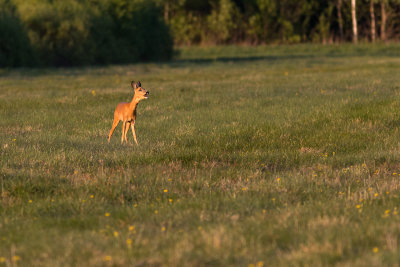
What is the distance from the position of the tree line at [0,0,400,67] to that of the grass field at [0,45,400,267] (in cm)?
2445

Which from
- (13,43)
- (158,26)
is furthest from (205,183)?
(158,26)

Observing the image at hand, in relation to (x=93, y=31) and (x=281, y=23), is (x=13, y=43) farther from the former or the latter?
(x=281, y=23)

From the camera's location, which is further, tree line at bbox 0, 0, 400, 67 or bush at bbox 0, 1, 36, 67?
tree line at bbox 0, 0, 400, 67

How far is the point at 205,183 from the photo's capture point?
9.30 meters

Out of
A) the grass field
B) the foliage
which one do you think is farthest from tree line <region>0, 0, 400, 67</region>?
the grass field

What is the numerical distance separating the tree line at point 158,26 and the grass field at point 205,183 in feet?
80.2

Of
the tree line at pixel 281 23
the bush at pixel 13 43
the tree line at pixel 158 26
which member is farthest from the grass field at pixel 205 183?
the tree line at pixel 281 23

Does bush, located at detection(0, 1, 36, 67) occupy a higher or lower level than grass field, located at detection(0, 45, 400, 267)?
higher

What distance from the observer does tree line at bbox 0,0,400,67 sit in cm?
4420

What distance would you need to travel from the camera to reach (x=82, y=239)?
6.54 metres

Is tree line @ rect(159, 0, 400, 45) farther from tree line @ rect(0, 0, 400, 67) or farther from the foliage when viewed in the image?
the foliage

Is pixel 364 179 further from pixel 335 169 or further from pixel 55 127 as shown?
pixel 55 127

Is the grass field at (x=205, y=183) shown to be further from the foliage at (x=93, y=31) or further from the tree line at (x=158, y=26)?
the foliage at (x=93, y=31)

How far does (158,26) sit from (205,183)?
48249 mm
